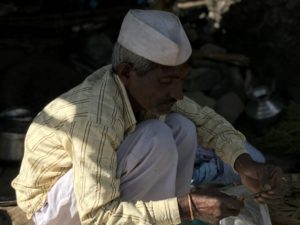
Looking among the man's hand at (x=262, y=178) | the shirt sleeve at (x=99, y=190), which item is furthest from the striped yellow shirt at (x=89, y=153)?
the man's hand at (x=262, y=178)

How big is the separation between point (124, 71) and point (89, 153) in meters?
0.34

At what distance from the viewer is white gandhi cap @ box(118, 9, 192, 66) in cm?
239

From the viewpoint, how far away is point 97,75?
261 centimetres

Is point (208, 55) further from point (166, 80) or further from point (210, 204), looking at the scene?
point (210, 204)

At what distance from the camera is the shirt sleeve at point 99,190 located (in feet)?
7.57

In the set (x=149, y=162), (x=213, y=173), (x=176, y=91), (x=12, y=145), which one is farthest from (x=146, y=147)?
(x=12, y=145)

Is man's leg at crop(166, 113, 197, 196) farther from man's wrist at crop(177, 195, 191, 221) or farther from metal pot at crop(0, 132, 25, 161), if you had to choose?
metal pot at crop(0, 132, 25, 161)

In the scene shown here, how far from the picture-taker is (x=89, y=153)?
231cm

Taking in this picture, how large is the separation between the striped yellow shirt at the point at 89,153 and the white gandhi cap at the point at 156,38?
16 centimetres

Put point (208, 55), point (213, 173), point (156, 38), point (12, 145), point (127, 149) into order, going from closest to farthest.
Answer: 1. point (156, 38)
2. point (127, 149)
3. point (213, 173)
4. point (12, 145)
5. point (208, 55)

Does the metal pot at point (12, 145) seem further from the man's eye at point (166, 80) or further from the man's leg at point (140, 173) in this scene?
the man's eye at point (166, 80)

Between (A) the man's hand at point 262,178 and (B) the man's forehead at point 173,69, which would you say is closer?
(B) the man's forehead at point 173,69

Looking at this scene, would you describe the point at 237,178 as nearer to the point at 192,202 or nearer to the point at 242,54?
the point at 192,202

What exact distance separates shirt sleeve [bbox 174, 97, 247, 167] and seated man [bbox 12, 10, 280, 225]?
41mm
